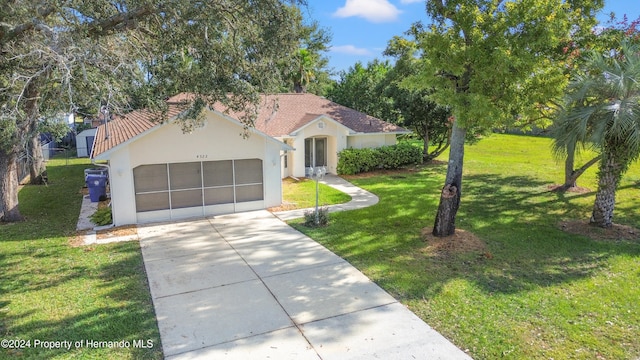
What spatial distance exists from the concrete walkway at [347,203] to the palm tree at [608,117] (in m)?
7.01

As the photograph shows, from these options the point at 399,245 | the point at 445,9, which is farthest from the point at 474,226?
the point at 445,9

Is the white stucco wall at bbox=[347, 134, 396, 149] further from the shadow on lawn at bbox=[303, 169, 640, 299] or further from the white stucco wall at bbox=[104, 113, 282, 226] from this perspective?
the white stucco wall at bbox=[104, 113, 282, 226]

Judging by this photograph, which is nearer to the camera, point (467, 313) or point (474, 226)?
point (467, 313)

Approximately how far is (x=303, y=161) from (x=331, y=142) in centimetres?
199

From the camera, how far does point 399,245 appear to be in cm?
1080

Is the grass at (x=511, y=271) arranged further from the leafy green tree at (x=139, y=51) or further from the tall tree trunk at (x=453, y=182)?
the leafy green tree at (x=139, y=51)

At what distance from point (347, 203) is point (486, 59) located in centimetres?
791

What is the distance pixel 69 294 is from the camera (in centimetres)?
793

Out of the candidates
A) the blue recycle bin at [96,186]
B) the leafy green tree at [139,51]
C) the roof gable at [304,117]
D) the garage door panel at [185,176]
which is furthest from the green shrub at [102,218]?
the roof gable at [304,117]

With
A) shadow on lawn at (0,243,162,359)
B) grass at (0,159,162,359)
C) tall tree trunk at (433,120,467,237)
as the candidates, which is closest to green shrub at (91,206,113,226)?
grass at (0,159,162,359)

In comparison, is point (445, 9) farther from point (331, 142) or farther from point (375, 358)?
point (331, 142)

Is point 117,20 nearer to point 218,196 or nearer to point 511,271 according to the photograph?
point 218,196

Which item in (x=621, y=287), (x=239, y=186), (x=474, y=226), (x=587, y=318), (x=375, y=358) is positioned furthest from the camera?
(x=239, y=186)

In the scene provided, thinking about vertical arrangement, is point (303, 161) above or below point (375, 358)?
above
